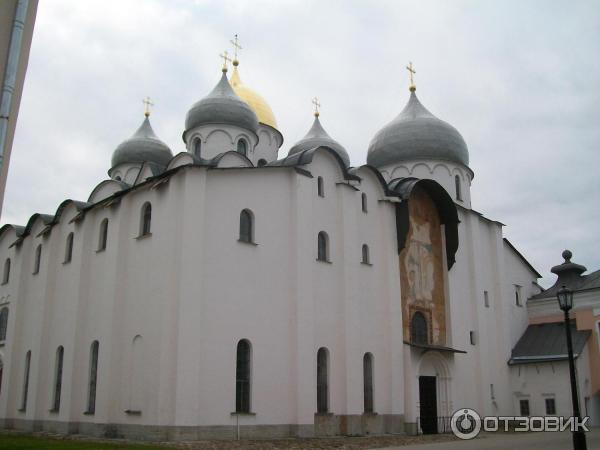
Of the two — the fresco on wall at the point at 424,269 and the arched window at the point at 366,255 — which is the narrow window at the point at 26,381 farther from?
the fresco on wall at the point at 424,269

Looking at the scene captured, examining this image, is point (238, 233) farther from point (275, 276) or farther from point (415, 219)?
point (415, 219)

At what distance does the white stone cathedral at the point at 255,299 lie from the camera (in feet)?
54.9

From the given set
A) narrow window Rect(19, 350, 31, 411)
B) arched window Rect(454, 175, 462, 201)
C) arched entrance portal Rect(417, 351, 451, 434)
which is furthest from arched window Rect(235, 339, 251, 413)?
arched window Rect(454, 175, 462, 201)

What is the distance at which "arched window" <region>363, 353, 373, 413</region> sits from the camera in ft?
62.9

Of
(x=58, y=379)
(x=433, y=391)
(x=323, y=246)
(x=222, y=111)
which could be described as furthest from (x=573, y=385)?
(x=58, y=379)

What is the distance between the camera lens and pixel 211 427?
16.0 metres

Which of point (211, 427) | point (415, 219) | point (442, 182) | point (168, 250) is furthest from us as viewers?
point (442, 182)

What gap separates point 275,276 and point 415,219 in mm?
7249

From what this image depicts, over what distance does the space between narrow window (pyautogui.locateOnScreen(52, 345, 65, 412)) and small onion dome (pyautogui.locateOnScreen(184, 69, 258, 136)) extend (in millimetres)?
9352

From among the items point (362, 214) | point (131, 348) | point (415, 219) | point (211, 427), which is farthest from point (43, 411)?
point (415, 219)

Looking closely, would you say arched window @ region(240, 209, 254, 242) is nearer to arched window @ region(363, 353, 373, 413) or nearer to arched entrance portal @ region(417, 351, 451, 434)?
arched window @ region(363, 353, 373, 413)
